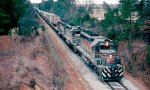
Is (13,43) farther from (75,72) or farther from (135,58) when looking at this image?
(135,58)

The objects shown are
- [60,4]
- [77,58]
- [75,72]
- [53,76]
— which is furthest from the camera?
[60,4]

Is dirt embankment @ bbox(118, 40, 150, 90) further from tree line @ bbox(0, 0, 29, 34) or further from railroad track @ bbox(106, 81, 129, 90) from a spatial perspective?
tree line @ bbox(0, 0, 29, 34)

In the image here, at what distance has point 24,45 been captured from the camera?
32.7m

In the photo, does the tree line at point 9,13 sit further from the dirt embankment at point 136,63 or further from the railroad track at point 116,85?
the railroad track at point 116,85

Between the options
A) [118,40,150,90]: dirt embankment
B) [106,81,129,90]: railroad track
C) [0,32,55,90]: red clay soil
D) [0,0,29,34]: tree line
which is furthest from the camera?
[0,0,29,34]: tree line

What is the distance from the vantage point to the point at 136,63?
30125mm

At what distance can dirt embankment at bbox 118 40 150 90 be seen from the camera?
85.9ft

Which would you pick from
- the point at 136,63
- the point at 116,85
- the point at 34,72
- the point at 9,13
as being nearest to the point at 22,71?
the point at 34,72

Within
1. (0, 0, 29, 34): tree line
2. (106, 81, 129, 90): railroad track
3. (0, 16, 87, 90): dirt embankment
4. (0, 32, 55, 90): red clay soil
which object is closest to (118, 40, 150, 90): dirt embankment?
(106, 81, 129, 90): railroad track

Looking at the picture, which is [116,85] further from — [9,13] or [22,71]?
[9,13]

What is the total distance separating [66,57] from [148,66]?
37.4 ft

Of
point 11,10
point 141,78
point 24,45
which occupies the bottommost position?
point 141,78

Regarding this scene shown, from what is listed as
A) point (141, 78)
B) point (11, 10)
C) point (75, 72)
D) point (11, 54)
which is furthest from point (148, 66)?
point (11, 10)

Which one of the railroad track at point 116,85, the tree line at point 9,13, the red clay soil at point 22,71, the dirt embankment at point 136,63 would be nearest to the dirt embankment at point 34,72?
the red clay soil at point 22,71
